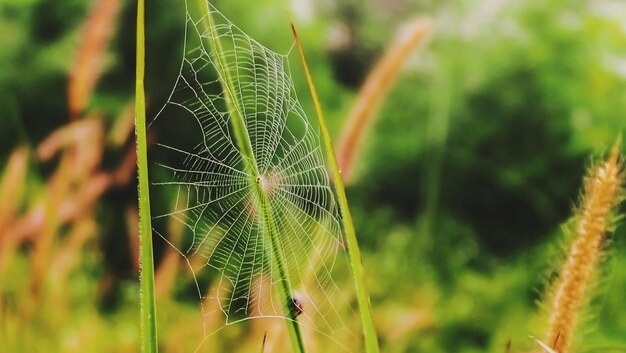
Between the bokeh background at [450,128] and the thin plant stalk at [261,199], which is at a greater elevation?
the thin plant stalk at [261,199]

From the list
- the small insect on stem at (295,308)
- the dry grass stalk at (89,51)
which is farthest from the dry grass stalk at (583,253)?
the dry grass stalk at (89,51)

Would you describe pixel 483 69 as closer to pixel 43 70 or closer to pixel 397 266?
pixel 397 266

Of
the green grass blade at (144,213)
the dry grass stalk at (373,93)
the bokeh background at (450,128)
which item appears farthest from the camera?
the bokeh background at (450,128)

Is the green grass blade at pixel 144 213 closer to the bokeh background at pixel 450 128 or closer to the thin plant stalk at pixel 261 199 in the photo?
the thin plant stalk at pixel 261 199

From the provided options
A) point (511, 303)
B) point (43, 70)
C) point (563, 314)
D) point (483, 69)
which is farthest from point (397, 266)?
point (563, 314)

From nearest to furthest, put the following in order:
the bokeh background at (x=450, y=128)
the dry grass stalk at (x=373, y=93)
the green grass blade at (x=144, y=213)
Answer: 1. the green grass blade at (x=144, y=213)
2. the dry grass stalk at (x=373, y=93)
3. the bokeh background at (x=450, y=128)

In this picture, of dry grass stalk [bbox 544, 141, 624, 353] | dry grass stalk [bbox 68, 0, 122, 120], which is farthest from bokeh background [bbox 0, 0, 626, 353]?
dry grass stalk [bbox 544, 141, 624, 353]

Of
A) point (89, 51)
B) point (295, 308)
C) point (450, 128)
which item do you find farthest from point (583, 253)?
point (450, 128)
